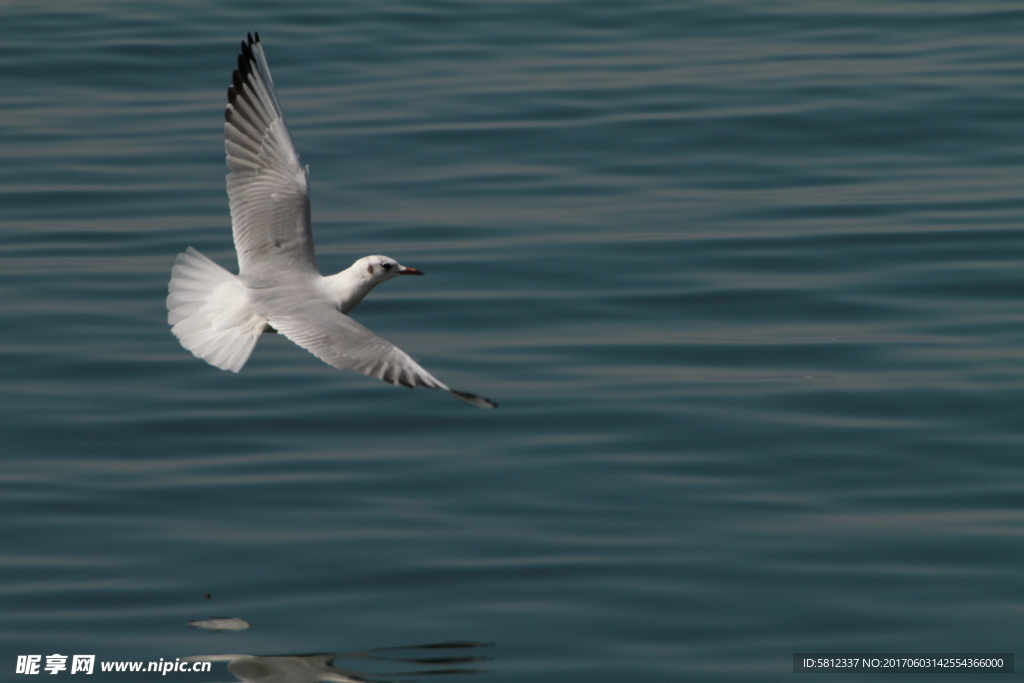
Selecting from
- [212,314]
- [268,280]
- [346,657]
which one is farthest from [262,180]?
[346,657]

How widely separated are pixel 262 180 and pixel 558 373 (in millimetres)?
2155

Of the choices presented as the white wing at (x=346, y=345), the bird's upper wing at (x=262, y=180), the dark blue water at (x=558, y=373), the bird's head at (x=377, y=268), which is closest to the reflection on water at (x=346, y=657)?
the dark blue water at (x=558, y=373)

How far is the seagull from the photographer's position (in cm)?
655

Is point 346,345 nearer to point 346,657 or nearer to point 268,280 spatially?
point 268,280

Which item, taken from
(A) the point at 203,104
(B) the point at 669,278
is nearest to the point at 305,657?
(B) the point at 669,278

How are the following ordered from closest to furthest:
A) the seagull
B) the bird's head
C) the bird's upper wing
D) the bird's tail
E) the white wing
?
the white wing
the seagull
the bird's tail
the bird's head
the bird's upper wing

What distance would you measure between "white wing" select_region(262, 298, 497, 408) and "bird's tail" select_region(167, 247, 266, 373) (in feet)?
0.56

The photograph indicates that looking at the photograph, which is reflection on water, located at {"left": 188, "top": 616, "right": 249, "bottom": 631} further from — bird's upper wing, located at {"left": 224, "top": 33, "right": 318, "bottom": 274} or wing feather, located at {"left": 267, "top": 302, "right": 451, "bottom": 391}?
bird's upper wing, located at {"left": 224, "top": 33, "right": 318, "bottom": 274}

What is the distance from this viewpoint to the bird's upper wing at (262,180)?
8.03 meters

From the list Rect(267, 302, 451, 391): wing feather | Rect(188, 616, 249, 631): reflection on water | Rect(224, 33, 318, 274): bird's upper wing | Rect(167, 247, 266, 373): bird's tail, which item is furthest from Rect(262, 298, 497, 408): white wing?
Rect(188, 616, 249, 631): reflection on water

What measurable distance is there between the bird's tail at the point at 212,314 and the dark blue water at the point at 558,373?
1089 mm

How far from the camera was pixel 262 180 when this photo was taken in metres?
8.52

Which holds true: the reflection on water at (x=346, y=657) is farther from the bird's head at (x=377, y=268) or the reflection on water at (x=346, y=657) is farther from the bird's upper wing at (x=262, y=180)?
the bird's upper wing at (x=262, y=180)

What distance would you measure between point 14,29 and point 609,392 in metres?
11.6
